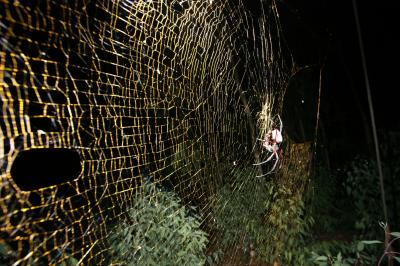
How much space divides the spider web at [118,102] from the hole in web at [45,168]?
0.08 ft

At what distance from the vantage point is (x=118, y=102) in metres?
1.14

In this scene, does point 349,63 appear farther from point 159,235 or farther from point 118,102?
point 118,102

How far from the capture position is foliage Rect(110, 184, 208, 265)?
182cm

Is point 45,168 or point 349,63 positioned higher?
point 349,63

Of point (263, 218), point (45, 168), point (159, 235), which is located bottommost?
point (263, 218)

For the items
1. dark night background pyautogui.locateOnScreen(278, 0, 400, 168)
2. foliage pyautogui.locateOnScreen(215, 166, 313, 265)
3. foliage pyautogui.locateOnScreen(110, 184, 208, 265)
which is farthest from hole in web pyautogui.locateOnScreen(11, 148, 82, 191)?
dark night background pyautogui.locateOnScreen(278, 0, 400, 168)

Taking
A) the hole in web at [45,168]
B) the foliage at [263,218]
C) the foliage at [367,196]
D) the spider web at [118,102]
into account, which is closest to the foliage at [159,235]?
the spider web at [118,102]

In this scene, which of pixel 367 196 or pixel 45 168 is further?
pixel 367 196

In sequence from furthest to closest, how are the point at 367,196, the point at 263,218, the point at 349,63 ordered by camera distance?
the point at 349,63
the point at 367,196
the point at 263,218

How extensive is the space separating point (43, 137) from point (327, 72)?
4680 millimetres

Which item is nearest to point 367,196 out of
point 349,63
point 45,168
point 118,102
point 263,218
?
point 263,218

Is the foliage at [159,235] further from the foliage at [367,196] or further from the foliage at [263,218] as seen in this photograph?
the foliage at [367,196]

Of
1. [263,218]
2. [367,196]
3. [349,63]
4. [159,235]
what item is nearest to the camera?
[159,235]

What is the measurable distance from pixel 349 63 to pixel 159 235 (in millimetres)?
3457
